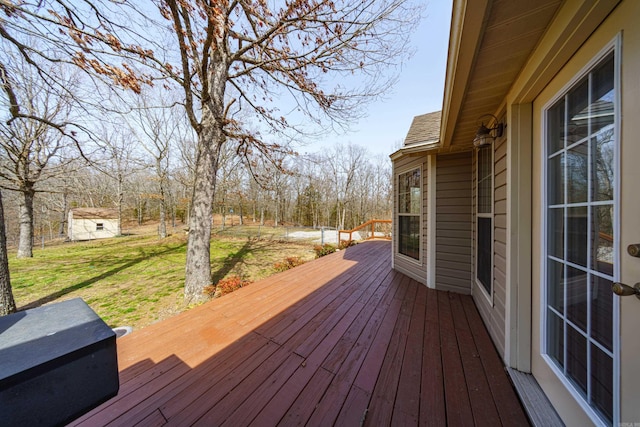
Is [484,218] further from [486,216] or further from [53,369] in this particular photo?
[53,369]

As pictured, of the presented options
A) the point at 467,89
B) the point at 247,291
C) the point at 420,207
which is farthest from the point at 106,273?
the point at 467,89

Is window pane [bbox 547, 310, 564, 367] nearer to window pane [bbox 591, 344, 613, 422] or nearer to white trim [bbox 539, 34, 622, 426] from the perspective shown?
white trim [bbox 539, 34, 622, 426]

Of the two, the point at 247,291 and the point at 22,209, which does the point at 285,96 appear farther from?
the point at 22,209

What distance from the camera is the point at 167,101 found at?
10.1m

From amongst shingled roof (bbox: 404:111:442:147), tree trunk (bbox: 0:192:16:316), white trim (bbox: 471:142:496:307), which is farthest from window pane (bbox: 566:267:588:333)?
tree trunk (bbox: 0:192:16:316)

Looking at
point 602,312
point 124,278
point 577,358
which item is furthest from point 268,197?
point 602,312

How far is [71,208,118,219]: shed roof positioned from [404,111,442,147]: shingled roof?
16.7 m

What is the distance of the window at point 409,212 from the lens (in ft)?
12.7

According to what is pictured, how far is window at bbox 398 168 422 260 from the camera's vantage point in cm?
388

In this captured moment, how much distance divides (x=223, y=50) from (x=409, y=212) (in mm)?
4275

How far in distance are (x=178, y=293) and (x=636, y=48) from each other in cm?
549

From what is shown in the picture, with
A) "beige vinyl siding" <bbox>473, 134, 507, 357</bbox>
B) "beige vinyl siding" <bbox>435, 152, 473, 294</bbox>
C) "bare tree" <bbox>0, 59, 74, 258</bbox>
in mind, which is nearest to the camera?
"beige vinyl siding" <bbox>473, 134, 507, 357</bbox>

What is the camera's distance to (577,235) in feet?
4.07

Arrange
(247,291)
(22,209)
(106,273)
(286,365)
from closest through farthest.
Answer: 1. (286,365)
2. (247,291)
3. (106,273)
4. (22,209)
